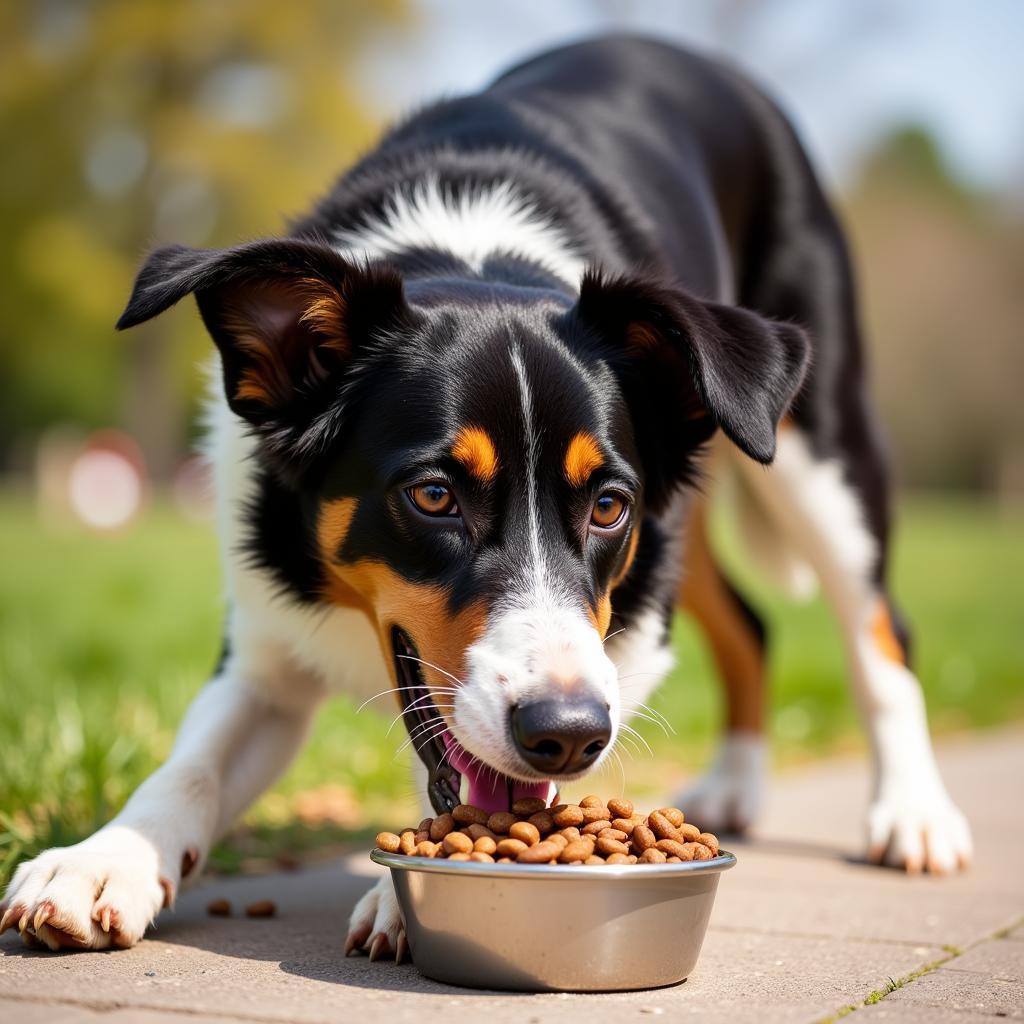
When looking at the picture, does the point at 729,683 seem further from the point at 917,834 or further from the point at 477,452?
the point at 477,452

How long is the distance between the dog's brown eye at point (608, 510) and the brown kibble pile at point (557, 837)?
1.90 ft

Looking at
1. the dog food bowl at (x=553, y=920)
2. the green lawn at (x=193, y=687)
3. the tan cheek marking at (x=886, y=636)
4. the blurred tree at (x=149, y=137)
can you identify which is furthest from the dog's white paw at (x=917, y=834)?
the blurred tree at (x=149, y=137)

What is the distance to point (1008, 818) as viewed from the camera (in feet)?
15.6

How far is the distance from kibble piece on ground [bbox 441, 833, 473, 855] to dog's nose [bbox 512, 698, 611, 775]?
0.18 meters

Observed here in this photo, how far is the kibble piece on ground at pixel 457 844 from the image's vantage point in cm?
244

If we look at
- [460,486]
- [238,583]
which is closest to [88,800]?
[238,583]

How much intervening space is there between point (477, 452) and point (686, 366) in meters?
0.68

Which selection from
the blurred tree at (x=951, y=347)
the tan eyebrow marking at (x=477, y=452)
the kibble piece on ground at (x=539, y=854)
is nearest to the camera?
the kibble piece on ground at (x=539, y=854)

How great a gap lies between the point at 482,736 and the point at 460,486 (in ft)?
1.76

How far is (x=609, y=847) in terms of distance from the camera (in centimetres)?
247

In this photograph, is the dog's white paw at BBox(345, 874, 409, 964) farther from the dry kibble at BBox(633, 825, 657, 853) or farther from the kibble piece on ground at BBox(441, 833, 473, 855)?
the dry kibble at BBox(633, 825, 657, 853)

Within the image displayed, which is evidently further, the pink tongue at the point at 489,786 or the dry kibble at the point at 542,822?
the pink tongue at the point at 489,786

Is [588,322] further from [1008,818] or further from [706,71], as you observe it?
[1008,818]

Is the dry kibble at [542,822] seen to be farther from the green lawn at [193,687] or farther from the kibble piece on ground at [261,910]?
the green lawn at [193,687]
